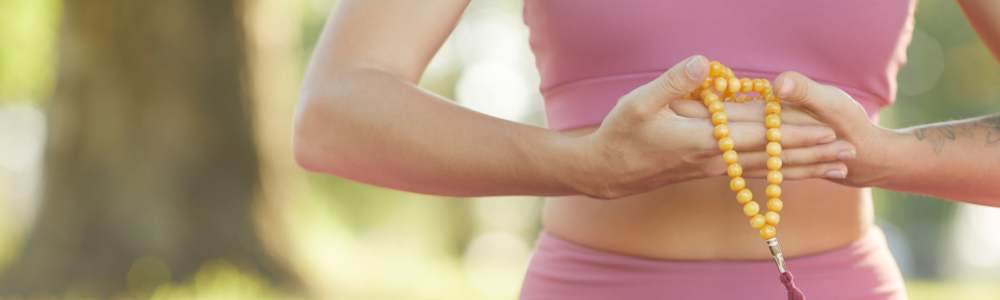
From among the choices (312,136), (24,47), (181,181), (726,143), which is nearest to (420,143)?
(312,136)

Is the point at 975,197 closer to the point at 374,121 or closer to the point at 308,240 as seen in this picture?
the point at 374,121

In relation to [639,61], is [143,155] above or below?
below

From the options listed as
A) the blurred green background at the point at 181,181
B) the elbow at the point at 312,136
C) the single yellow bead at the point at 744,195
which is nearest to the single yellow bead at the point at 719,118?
the single yellow bead at the point at 744,195

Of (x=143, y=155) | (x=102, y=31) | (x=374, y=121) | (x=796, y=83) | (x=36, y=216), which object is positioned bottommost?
(x=36, y=216)

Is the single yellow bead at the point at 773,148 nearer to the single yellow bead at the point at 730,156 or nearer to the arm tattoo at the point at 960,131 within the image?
the single yellow bead at the point at 730,156

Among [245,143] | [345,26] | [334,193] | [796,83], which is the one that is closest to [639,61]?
[796,83]

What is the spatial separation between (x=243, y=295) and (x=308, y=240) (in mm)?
1037

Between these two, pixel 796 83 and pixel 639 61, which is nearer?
pixel 796 83

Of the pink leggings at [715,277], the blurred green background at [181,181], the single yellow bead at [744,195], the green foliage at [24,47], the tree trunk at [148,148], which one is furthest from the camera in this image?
the green foliage at [24,47]

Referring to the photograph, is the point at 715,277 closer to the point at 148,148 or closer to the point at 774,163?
the point at 774,163

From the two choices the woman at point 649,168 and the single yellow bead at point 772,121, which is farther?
the woman at point 649,168

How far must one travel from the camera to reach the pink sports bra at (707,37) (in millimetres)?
1703

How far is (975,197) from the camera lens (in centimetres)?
169

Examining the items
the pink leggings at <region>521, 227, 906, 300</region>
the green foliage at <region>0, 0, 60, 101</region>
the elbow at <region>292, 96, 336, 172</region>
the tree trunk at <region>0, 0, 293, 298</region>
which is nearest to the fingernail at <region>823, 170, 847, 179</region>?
the pink leggings at <region>521, 227, 906, 300</region>
